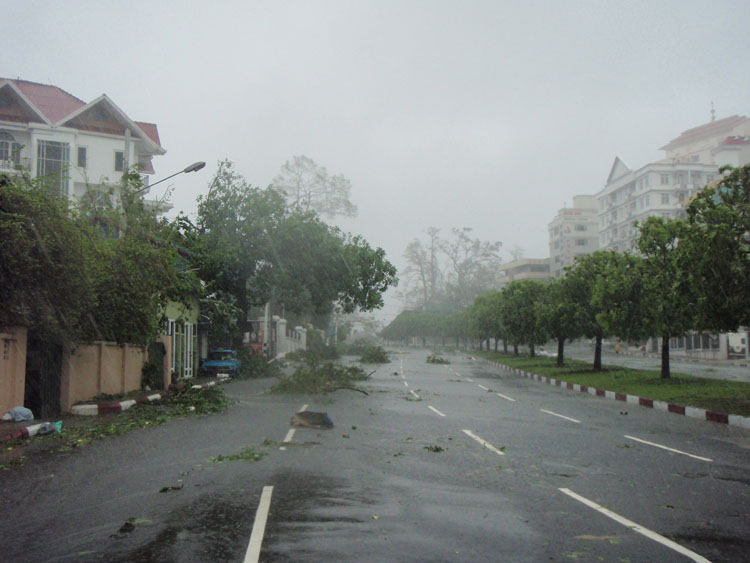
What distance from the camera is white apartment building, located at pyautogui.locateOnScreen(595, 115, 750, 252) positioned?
78812mm

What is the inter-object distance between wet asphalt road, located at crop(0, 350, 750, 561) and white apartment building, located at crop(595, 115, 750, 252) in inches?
2462

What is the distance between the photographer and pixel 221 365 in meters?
31.2

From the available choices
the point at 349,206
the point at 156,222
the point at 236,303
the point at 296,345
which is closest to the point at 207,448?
the point at 156,222

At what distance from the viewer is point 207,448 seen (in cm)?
1027

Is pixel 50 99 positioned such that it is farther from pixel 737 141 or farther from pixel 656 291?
pixel 737 141

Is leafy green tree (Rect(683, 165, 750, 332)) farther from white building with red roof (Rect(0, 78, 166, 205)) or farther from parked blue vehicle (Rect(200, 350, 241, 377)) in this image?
white building with red roof (Rect(0, 78, 166, 205))

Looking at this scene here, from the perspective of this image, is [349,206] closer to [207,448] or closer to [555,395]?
[555,395]

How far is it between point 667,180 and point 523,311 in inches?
1878

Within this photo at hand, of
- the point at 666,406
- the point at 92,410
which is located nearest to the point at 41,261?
the point at 92,410

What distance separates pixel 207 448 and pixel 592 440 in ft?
21.5

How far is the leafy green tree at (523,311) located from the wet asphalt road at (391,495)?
28171mm

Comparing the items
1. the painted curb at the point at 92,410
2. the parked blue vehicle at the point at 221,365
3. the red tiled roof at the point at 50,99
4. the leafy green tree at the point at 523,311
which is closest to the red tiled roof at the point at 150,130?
the red tiled roof at the point at 50,99

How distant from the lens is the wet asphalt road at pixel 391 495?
17.5ft

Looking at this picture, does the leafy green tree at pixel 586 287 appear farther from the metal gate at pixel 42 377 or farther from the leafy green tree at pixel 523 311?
the metal gate at pixel 42 377
